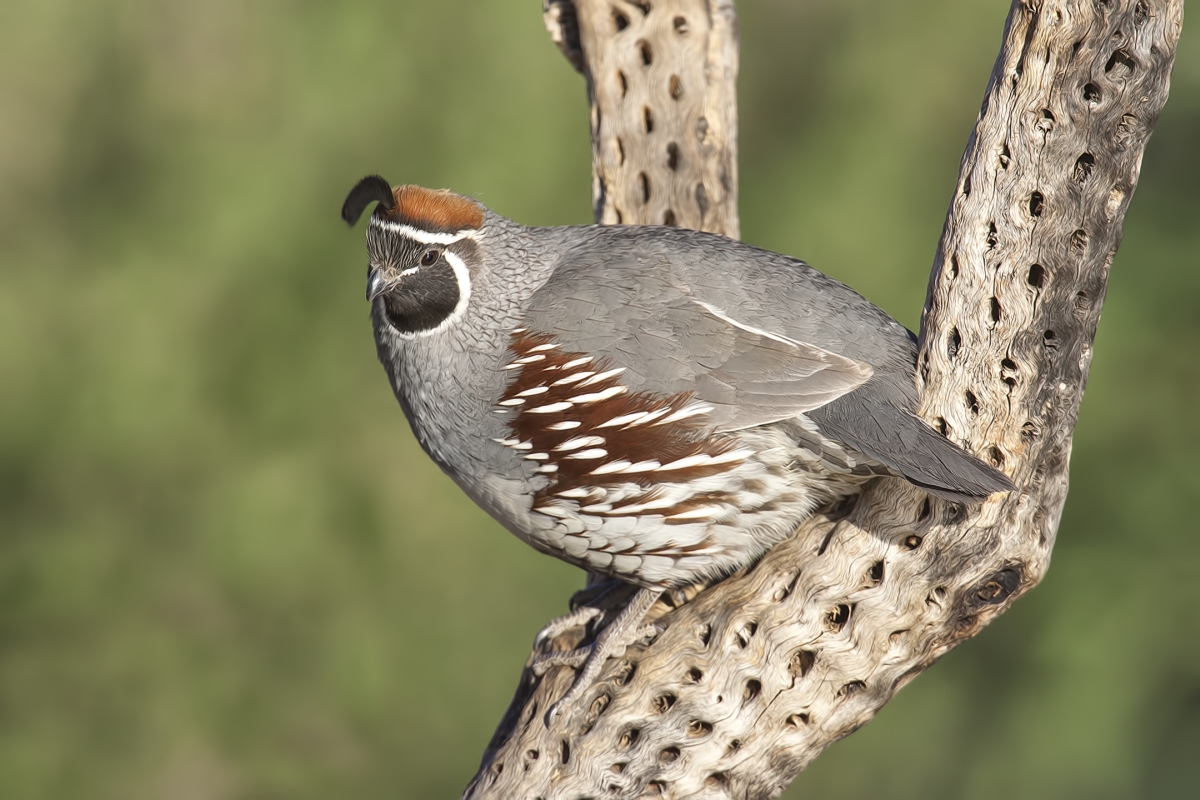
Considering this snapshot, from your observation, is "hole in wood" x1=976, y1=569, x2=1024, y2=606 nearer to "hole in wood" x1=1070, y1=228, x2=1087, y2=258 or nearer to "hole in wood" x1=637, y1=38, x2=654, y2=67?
"hole in wood" x1=1070, y1=228, x2=1087, y2=258

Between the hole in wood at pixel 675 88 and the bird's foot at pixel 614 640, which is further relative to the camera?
the hole in wood at pixel 675 88

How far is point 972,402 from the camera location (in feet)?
8.70

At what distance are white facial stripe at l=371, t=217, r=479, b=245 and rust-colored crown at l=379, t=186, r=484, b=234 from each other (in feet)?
0.04

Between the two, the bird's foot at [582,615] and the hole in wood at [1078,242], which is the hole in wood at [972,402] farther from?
the bird's foot at [582,615]

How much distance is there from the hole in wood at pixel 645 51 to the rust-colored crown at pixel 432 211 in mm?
1144

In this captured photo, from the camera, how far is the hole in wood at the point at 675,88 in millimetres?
3832

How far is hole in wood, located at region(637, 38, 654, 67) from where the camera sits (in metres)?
3.85

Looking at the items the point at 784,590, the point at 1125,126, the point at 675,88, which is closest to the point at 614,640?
the point at 784,590

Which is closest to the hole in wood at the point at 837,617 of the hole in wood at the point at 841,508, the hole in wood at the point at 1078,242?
the hole in wood at the point at 841,508

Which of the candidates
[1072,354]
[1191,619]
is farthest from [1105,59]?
[1191,619]

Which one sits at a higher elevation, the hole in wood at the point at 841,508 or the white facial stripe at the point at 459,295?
the white facial stripe at the point at 459,295

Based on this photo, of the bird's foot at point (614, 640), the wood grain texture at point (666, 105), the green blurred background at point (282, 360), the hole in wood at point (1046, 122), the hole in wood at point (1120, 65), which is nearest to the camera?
the hole in wood at point (1120, 65)

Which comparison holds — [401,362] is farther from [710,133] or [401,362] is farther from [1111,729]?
[1111,729]

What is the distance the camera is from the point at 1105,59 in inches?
96.0
